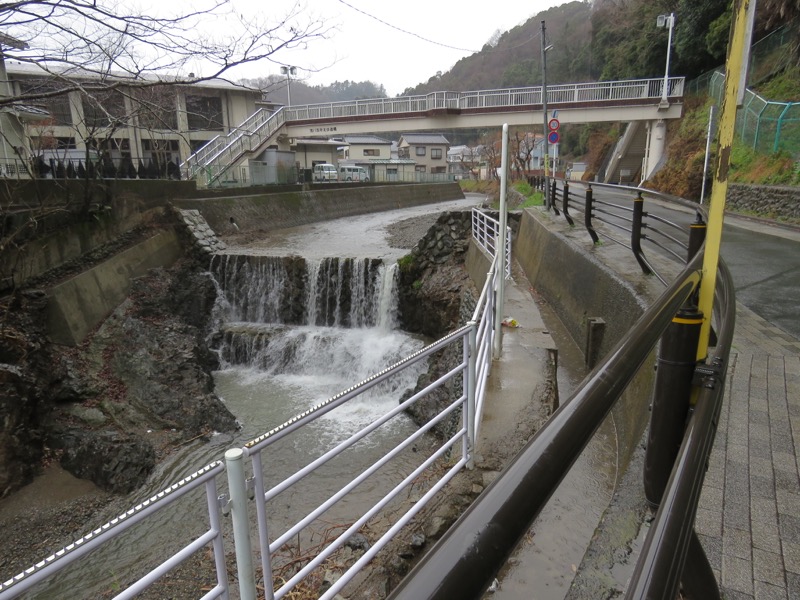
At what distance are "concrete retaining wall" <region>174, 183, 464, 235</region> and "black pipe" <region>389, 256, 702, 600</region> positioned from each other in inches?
648

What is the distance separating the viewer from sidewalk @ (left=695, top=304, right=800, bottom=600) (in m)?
1.84

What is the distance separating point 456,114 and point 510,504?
2441 centimetres

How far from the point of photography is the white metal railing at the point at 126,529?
1004 mm

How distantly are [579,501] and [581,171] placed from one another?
37.0 meters

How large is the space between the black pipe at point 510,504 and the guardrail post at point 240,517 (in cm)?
98

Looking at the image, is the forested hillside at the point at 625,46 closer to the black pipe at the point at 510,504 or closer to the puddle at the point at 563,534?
the puddle at the point at 563,534

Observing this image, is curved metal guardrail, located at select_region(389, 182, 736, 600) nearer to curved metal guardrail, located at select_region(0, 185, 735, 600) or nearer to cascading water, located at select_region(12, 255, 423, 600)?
curved metal guardrail, located at select_region(0, 185, 735, 600)

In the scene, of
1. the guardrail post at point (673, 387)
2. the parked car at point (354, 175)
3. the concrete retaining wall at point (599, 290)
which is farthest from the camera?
the parked car at point (354, 175)

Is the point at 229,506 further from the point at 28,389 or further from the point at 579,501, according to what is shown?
the point at 28,389

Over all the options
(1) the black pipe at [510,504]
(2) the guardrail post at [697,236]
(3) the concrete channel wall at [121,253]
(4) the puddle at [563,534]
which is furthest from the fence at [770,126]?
(3) the concrete channel wall at [121,253]

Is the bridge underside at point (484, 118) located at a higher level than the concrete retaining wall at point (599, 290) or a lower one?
higher

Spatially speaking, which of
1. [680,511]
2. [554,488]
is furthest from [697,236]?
[554,488]

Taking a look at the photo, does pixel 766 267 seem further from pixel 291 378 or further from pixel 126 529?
pixel 291 378

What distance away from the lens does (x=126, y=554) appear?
19.0 feet
